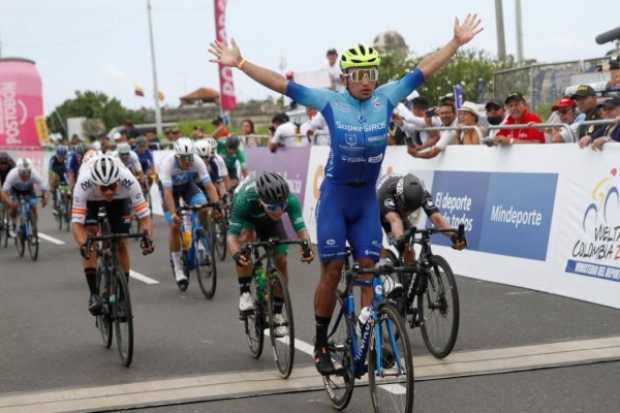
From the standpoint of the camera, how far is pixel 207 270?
13023mm

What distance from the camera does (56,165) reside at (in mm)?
25047

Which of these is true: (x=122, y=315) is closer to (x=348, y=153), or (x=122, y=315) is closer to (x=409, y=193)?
(x=409, y=193)

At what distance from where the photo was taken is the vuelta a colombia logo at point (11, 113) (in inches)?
1816

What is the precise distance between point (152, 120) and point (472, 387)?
121367 mm

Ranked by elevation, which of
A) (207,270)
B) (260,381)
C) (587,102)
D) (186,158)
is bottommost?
(260,381)

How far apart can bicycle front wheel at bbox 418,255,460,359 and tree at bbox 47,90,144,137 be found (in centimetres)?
11475

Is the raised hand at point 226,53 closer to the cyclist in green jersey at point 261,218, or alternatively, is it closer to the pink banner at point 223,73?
the cyclist in green jersey at point 261,218

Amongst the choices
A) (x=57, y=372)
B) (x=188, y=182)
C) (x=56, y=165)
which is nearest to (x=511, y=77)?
(x=188, y=182)

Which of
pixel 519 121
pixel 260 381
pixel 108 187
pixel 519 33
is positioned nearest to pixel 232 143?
pixel 519 121

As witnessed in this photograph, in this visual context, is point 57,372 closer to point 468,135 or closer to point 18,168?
point 468,135

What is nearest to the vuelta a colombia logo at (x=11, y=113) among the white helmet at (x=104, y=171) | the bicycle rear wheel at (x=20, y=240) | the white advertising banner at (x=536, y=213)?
the bicycle rear wheel at (x=20, y=240)

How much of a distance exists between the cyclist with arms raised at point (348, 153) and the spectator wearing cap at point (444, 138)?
20.9 ft

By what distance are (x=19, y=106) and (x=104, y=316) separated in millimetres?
38502

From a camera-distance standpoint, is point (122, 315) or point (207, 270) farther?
point (207, 270)
